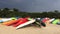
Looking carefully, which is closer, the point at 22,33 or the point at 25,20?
the point at 22,33

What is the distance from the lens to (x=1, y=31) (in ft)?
30.4

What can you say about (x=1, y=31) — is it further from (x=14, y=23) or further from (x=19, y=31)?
(x=14, y=23)

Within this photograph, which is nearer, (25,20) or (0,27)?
(0,27)

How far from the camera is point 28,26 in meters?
10.2

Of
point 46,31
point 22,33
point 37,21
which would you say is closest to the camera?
point 22,33

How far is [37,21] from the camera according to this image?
A: 34.7 feet

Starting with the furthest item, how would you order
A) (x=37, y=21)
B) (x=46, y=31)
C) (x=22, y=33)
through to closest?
(x=37, y=21) < (x=46, y=31) < (x=22, y=33)

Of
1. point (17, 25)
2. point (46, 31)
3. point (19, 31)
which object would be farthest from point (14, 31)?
point (46, 31)

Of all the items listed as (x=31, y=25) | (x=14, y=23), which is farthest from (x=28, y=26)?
(x=14, y=23)

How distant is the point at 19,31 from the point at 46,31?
1478 mm

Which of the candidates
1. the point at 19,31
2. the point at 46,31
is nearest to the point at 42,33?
the point at 46,31

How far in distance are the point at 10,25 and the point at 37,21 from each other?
59.6 inches

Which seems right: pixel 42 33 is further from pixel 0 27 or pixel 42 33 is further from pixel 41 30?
pixel 0 27

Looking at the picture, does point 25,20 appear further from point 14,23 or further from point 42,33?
point 42,33
